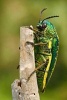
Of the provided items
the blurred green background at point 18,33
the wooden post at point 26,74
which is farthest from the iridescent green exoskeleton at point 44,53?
the blurred green background at point 18,33

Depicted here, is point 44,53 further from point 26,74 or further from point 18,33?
point 18,33

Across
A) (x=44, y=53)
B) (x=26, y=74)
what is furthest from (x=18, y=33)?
(x=26, y=74)

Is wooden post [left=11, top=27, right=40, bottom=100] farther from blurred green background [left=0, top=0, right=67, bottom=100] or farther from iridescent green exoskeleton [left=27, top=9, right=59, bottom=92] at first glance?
blurred green background [left=0, top=0, right=67, bottom=100]

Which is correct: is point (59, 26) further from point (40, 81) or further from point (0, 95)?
point (40, 81)

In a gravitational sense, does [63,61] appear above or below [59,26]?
below

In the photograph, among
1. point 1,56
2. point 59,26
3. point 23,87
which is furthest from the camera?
point 1,56

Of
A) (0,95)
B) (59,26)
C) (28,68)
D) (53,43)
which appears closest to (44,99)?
(0,95)
